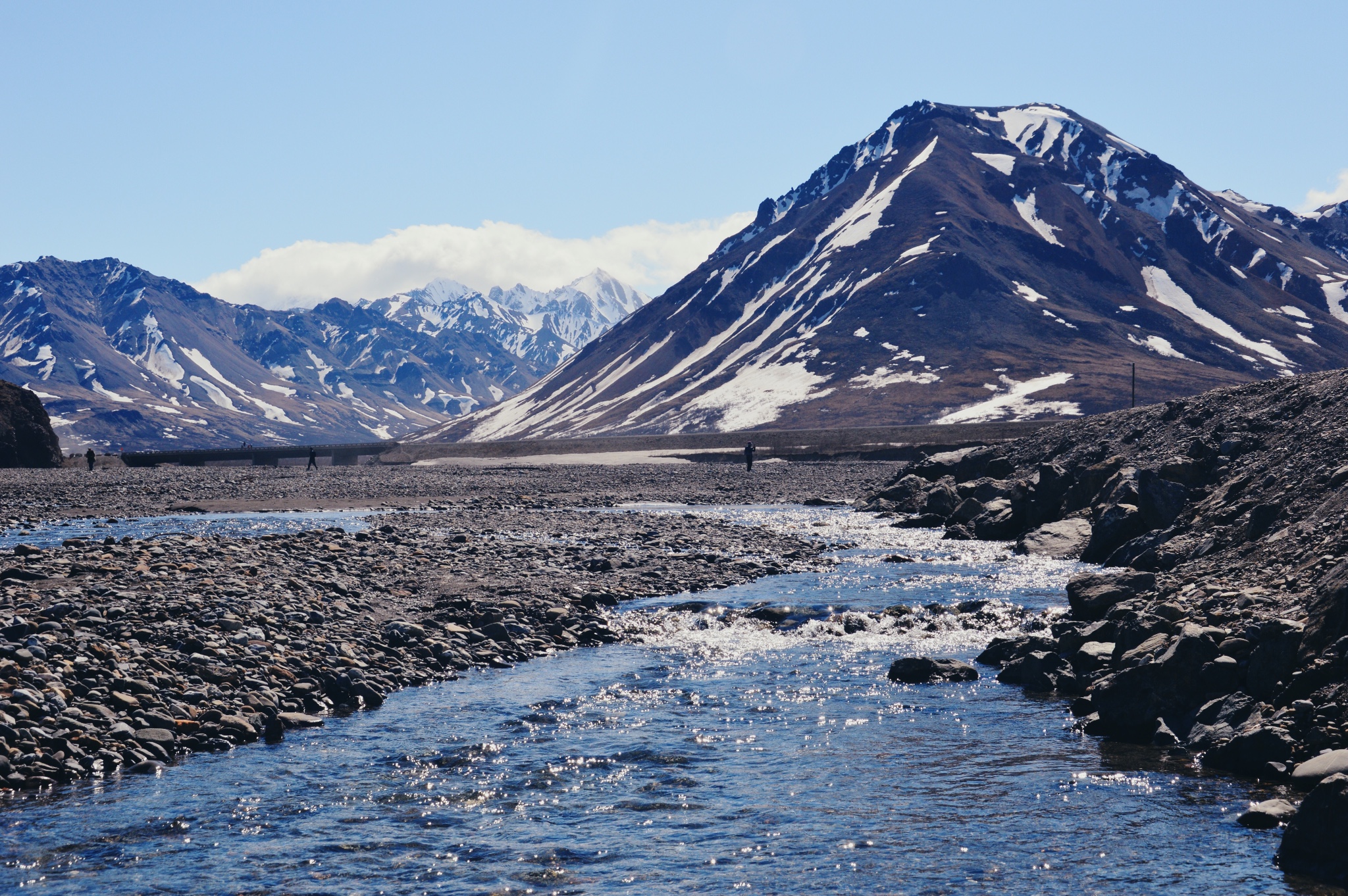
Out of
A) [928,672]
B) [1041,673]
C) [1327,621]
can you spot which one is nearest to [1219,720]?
[1327,621]

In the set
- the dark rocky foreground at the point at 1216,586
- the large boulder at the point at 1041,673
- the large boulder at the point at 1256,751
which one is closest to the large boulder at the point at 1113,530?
the dark rocky foreground at the point at 1216,586

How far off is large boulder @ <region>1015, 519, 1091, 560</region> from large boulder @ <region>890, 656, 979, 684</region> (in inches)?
834

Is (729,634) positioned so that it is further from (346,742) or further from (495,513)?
(495,513)

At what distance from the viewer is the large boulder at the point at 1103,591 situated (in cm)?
2580

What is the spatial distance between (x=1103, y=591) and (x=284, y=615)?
20.0 meters

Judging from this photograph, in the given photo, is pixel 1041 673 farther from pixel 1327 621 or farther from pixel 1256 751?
pixel 1256 751

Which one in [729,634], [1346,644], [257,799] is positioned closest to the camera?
[257,799]

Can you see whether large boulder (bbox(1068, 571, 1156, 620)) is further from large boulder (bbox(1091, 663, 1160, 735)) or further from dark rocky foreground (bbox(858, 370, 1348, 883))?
large boulder (bbox(1091, 663, 1160, 735))

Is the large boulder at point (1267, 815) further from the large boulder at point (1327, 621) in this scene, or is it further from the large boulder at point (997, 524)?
the large boulder at point (997, 524)

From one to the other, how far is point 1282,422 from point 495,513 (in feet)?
131

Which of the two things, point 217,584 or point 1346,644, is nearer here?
point 1346,644

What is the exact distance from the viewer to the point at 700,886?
1275 centimetres

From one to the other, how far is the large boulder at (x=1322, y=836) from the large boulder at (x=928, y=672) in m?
10.6

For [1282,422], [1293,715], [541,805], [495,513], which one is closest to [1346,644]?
[1293,715]
